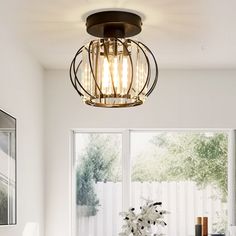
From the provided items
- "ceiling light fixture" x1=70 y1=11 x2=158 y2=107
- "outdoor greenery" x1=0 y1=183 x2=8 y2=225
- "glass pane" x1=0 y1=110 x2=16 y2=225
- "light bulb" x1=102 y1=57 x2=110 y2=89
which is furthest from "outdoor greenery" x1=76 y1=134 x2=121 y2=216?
"light bulb" x1=102 y1=57 x2=110 y2=89

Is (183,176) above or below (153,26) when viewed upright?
below

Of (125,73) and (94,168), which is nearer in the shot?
(125,73)

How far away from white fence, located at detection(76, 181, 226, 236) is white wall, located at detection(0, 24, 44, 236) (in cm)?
54

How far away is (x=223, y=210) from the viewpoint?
15.8 ft

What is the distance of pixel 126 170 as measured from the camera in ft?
15.9

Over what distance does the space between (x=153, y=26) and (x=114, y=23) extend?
0.41 meters

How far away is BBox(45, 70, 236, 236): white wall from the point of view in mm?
4699

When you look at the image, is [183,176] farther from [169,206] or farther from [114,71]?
[114,71]

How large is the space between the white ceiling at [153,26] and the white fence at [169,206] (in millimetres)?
1232

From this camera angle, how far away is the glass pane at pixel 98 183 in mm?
4809

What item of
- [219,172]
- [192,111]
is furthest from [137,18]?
[219,172]

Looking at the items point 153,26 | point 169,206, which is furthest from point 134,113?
point 153,26

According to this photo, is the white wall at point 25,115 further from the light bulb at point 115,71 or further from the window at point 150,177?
the light bulb at point 115,71

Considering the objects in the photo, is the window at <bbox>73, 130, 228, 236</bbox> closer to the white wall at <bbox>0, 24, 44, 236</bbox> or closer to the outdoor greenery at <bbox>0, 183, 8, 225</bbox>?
the white wall at <bbox>0, 24, 44, 236</bbox>
